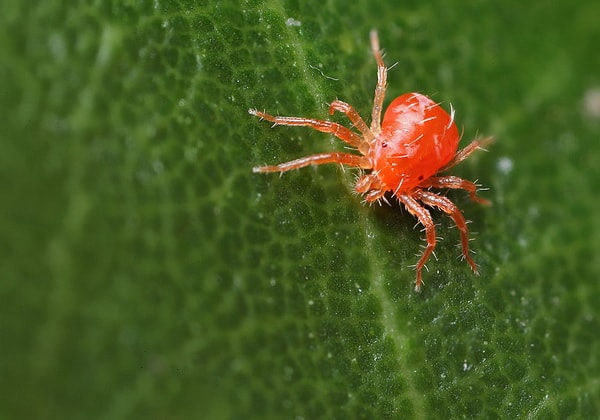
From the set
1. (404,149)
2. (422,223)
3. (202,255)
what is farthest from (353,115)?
(202,255)

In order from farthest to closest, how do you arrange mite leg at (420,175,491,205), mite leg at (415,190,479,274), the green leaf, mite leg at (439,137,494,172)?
mite leg at (439,137,494,172), mite leg at (420,175,491,205), mite leg at (415,190,479,274), the green leaf

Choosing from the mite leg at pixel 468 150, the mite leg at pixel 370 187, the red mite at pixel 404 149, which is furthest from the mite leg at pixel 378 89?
the mite leg at pixel 468 150

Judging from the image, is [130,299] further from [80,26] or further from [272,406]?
[80,26]

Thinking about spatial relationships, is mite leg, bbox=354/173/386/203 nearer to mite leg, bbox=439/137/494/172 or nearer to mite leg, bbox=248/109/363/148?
mite leg, bbox=248/109/363/148

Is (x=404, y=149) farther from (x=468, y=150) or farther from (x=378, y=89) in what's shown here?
(x=468, y=150)

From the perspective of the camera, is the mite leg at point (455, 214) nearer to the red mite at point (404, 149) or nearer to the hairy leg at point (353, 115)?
the red mite at point (404, 149)

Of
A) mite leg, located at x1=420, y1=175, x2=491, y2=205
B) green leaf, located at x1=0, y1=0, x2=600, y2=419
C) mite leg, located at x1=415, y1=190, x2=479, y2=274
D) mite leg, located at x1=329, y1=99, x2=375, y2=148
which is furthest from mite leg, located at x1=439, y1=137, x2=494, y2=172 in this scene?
green leaf, located at x1=0, y1=0, x2=600, y2=419

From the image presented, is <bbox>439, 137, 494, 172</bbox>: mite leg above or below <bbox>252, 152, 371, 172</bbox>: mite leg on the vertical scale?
below
